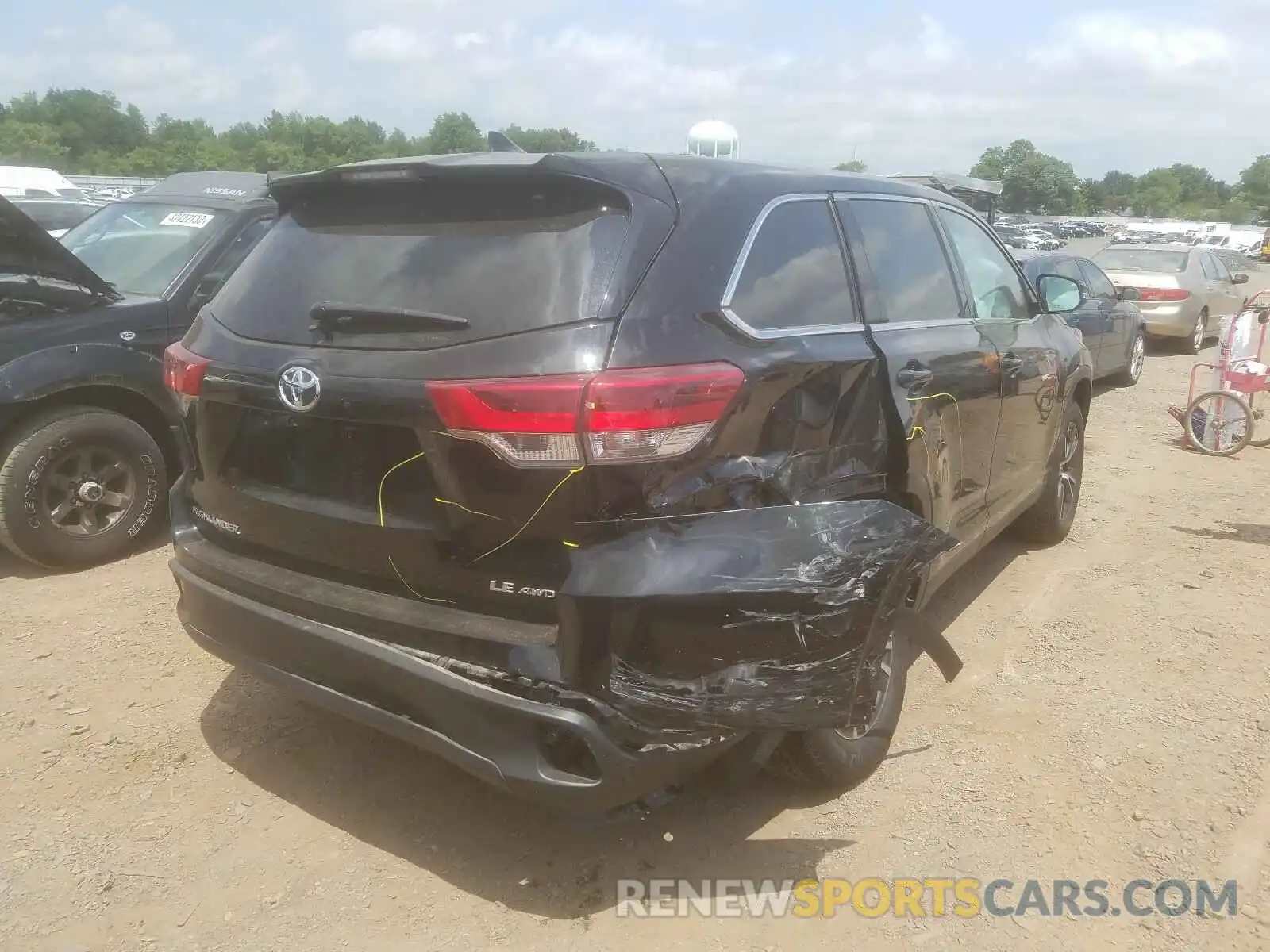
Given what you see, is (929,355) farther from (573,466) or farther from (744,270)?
(573,466)

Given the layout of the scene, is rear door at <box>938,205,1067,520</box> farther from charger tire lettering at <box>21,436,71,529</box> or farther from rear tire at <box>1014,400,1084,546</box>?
charger tire lettering at <box>21,436,71,529</box>

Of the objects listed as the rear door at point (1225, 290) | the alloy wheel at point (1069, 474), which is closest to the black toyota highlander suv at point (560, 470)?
the alloy wheel at point (1069, 474)

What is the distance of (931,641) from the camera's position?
9.38 feet

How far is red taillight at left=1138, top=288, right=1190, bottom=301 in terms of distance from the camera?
1355 cm

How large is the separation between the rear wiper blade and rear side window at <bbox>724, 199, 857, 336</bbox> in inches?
28.2

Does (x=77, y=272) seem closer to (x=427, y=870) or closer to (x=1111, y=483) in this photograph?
(x=427, y=870)

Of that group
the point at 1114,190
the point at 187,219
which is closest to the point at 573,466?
the point at 187,219

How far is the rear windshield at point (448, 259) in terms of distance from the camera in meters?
2.43

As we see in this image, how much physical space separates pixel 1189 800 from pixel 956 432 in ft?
4.51

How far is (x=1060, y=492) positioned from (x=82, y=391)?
5037mm

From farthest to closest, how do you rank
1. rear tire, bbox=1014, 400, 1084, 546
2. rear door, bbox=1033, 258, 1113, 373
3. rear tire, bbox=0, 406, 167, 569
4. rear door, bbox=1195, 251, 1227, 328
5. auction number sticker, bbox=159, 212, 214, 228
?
rear door, bbox=1195, 251, 1227, 328 < rear door, bbox=1033, 258, 1113, 373 < auction number sticker, bbox=159, 212, 214, 228 < rear tire, bbox=1014, 400, 1084, 546 < rear tire, bbox=0, 406, 167, 569

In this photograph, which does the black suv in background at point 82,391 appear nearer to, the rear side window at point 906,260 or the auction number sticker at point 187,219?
the auction number sticker at point 187,219

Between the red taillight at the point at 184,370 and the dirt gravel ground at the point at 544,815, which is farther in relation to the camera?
the red taillight at the point at 184,370

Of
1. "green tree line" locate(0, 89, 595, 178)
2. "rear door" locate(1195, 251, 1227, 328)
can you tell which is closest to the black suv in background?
"rear door" locate(1195, 251, 1227, 328)
